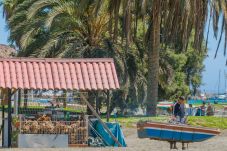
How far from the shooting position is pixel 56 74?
71.9 feet

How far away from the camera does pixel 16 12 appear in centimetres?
3775

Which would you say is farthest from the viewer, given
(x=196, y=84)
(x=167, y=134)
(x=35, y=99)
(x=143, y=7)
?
(x=196, y=84)

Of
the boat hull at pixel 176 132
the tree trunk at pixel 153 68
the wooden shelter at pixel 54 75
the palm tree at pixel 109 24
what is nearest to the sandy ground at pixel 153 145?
the boat hull at pixel 176 132

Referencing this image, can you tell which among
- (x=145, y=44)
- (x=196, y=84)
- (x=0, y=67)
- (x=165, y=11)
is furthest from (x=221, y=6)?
(x=196, y=84)

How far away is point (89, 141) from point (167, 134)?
9.04 ft

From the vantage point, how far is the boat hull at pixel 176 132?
21.1 m

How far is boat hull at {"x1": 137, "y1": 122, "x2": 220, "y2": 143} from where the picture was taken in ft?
69.3

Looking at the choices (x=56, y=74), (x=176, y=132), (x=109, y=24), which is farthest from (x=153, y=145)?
(x=109, y=24)

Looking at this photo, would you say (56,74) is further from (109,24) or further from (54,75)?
(109,24)

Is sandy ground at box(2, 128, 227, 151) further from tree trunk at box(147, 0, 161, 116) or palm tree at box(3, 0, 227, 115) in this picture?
palm tree at box(3, 0, 227, 115)

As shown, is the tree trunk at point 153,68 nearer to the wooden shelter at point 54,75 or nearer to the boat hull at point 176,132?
the wooden shelter at point 54,75

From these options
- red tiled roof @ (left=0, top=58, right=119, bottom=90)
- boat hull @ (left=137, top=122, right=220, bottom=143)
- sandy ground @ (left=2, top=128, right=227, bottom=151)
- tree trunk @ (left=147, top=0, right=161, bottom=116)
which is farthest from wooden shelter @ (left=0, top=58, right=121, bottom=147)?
tree trunk @ (left=147, top=0, right=161, bottom=116)

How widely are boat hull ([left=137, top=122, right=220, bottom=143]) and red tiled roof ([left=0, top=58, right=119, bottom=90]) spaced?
74.9 inches

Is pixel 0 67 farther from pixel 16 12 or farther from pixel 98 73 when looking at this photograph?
pixel 16 12
